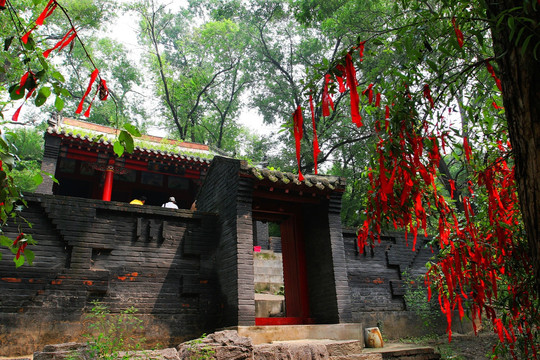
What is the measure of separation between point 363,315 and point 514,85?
738 centimetres

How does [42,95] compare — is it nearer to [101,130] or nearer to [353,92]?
[353,92]

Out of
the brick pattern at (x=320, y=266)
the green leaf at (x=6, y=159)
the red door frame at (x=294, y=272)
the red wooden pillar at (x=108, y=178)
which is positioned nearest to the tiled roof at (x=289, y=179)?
the brick pattern at (x=320, y=266)

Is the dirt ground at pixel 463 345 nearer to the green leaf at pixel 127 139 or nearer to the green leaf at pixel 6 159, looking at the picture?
the green leaf at pixel 127 139

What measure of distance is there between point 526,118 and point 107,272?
642cm

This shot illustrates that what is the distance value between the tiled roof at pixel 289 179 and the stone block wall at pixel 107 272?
61.1 inches

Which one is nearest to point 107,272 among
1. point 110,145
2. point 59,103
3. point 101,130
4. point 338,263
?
point 338,263

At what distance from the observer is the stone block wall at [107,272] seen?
19.9ft

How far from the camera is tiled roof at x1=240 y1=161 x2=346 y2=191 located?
7.04 m

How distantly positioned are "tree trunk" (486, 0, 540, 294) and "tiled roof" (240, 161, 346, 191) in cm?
517

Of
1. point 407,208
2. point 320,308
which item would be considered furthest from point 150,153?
point 407,208

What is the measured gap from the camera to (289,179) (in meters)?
7.26

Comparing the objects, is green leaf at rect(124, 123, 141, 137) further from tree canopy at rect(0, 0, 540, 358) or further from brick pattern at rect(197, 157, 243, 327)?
brick pattern at rect(197, 157, 243, 327)

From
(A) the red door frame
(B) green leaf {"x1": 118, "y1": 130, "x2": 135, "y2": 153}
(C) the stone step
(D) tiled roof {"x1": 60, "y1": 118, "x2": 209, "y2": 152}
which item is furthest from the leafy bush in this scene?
(D) tiled roof {"x1": 60, "y1": 118, "x2": 209, "y2": 152}

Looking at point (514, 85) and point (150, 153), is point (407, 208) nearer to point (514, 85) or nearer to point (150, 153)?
point (514, 85)
